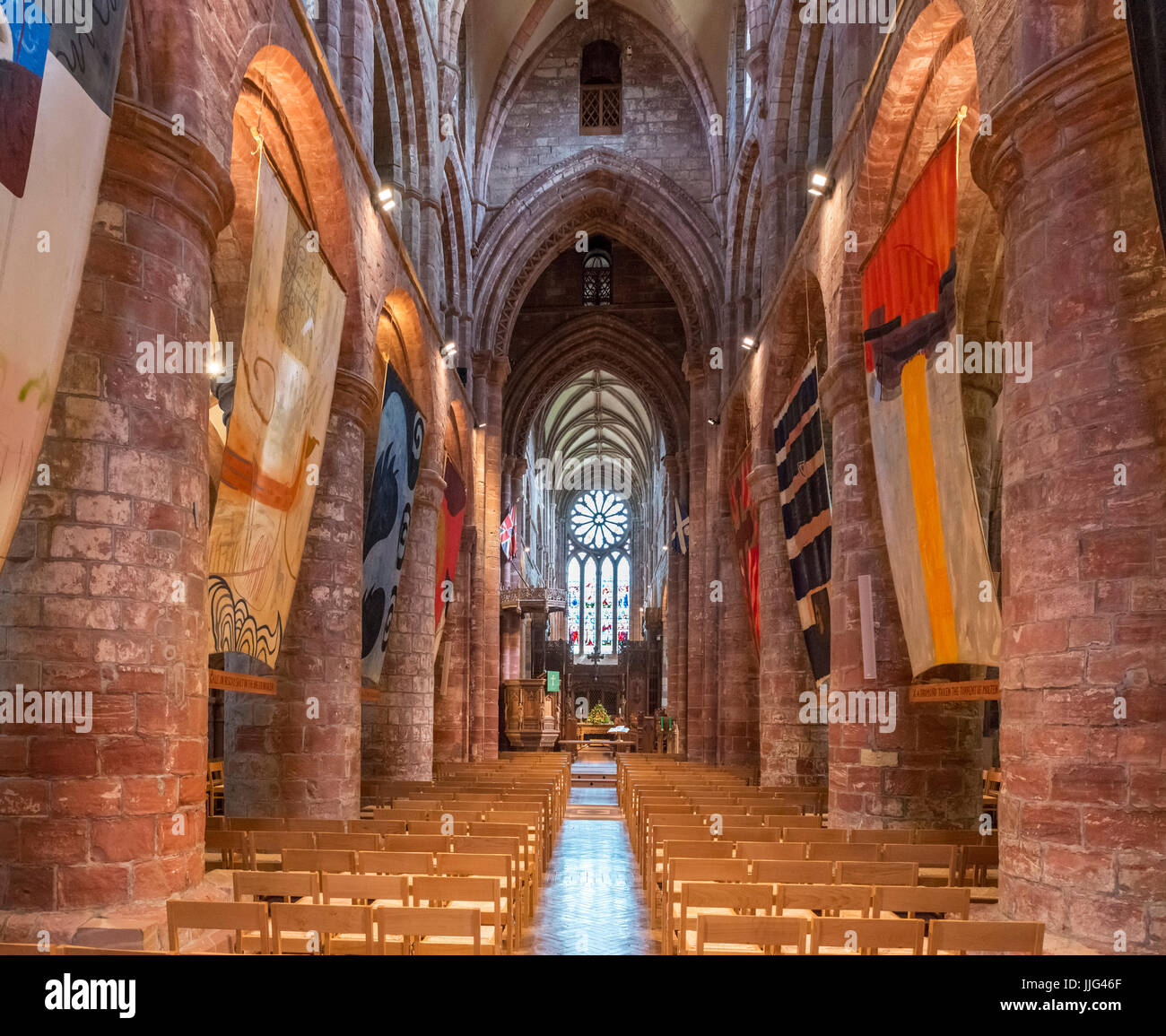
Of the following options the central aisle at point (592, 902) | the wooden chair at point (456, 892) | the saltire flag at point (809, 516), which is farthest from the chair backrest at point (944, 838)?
the wooden chair at point (456, 892)

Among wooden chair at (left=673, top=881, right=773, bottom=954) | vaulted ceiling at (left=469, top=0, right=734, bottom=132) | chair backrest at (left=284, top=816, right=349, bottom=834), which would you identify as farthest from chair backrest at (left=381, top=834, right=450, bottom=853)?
vaulted ceiling at (left=469, top=0, right=734, bottom=132)

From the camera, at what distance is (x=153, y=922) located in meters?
5.91

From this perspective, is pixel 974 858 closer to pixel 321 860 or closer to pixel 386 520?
pixel 321 860

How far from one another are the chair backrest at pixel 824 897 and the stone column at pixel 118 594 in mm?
3380

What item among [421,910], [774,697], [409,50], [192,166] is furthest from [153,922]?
[409,50]

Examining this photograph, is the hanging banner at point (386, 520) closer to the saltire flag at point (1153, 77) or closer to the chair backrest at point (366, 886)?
the chair backrest at point (366, 886)

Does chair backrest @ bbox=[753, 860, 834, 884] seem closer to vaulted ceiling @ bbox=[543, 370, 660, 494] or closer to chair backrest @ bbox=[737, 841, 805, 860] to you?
chair backrest @ bbox=[737, 841, 805, 860]

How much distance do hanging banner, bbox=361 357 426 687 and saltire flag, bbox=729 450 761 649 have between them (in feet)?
18.8

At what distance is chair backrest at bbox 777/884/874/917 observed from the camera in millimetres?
5863

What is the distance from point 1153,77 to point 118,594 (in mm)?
5911

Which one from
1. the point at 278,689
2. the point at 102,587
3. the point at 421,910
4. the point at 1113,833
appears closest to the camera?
the point at 421,910

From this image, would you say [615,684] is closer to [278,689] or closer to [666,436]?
[666,436]

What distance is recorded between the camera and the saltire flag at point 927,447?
844 centimetres
